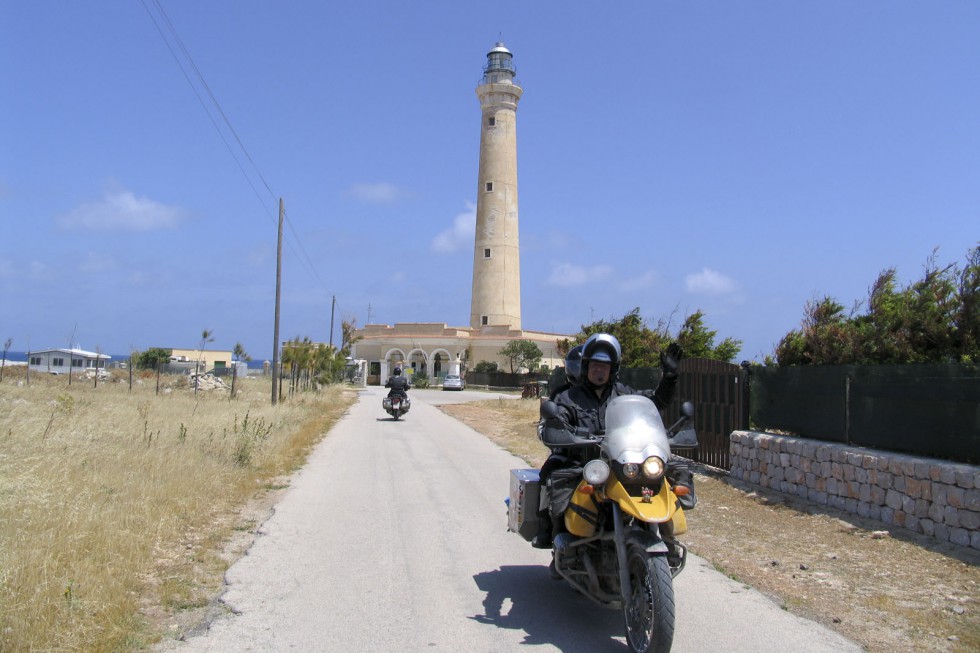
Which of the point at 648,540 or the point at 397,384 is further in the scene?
the point at 397,384

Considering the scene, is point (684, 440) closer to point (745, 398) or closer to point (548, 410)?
point (548, 410)

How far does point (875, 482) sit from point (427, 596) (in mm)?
5820

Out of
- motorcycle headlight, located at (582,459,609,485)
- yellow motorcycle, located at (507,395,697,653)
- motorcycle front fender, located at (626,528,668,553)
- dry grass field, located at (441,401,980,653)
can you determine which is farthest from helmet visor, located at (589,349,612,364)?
dry grass field, located at (441,401,980,653)

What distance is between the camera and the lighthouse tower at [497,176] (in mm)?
64000

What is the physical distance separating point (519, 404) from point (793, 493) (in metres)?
28.4

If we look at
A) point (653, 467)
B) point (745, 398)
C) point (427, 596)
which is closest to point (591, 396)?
point (653, 467)

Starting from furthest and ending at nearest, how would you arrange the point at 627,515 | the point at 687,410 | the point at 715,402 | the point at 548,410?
1. the point at 715,402
2. the point at 687,410
3. the point at 548,410
4. the point at 627,515

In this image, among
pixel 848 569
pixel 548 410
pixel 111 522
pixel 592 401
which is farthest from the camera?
pixel 848 569

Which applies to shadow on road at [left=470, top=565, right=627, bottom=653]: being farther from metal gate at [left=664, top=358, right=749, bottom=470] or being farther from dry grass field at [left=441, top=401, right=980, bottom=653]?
metal gate at [left=664, top=358, right=749, bottom=470]

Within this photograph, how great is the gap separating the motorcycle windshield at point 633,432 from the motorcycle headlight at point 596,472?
0.08 m

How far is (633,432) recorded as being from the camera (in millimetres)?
4891

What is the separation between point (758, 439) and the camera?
1216cm

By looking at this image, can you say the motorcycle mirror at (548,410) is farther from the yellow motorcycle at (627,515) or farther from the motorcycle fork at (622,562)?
the motorcycle fork at (622,562)

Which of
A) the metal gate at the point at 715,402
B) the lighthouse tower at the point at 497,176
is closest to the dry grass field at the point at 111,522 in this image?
the metal gate at the point at 715,402
